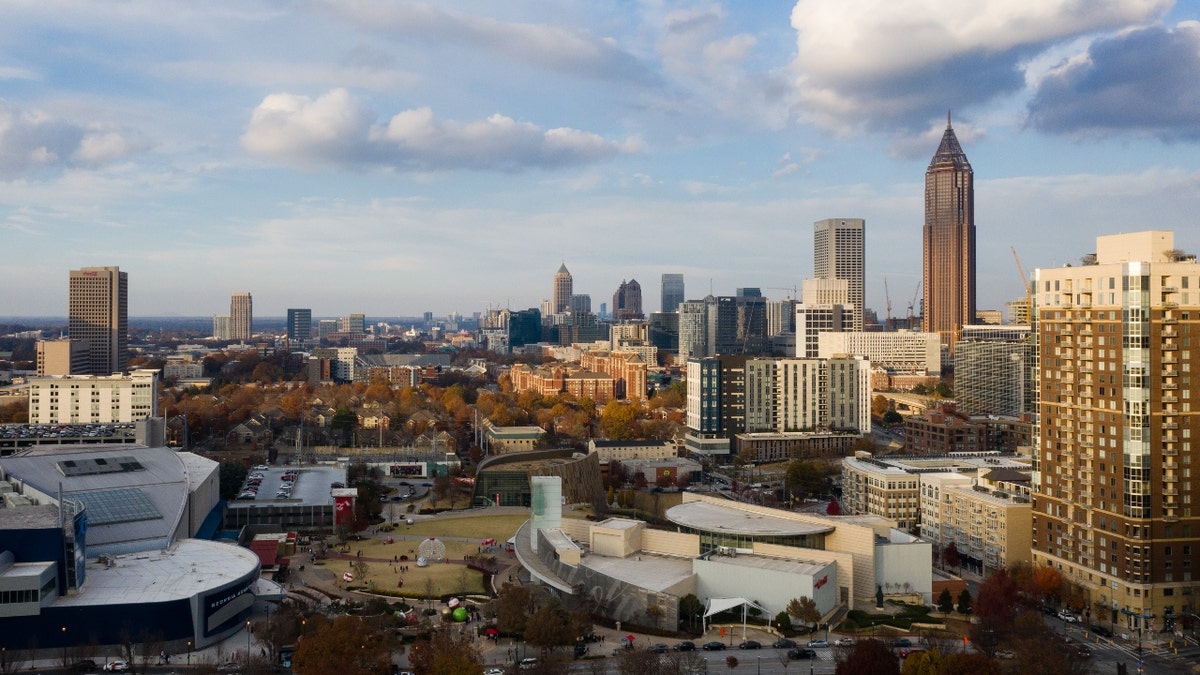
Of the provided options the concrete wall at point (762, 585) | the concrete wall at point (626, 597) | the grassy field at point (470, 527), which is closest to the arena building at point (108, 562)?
the concrete wall at point (626, 597)

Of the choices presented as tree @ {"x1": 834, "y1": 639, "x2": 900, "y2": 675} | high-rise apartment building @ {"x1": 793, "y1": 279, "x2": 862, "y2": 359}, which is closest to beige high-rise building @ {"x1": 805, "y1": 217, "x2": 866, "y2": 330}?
high-rise apartment building @ {"x1": 793, "y1": 279, "x2": 862, "y2": 359}

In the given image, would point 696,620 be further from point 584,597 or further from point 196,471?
point 196,471

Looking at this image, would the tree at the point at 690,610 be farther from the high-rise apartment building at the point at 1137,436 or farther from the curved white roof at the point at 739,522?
the high-rise apartment building at the point at 1137,436

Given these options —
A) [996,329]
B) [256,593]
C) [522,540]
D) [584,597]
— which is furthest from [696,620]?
[996,329]

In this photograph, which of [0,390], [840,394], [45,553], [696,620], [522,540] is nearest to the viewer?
[45,553]

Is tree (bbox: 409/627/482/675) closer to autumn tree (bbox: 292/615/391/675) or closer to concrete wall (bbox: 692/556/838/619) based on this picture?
autumn tree (bbox: 292/615/391/675)

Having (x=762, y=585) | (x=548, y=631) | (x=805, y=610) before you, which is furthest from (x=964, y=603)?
(x=548, y=631)
